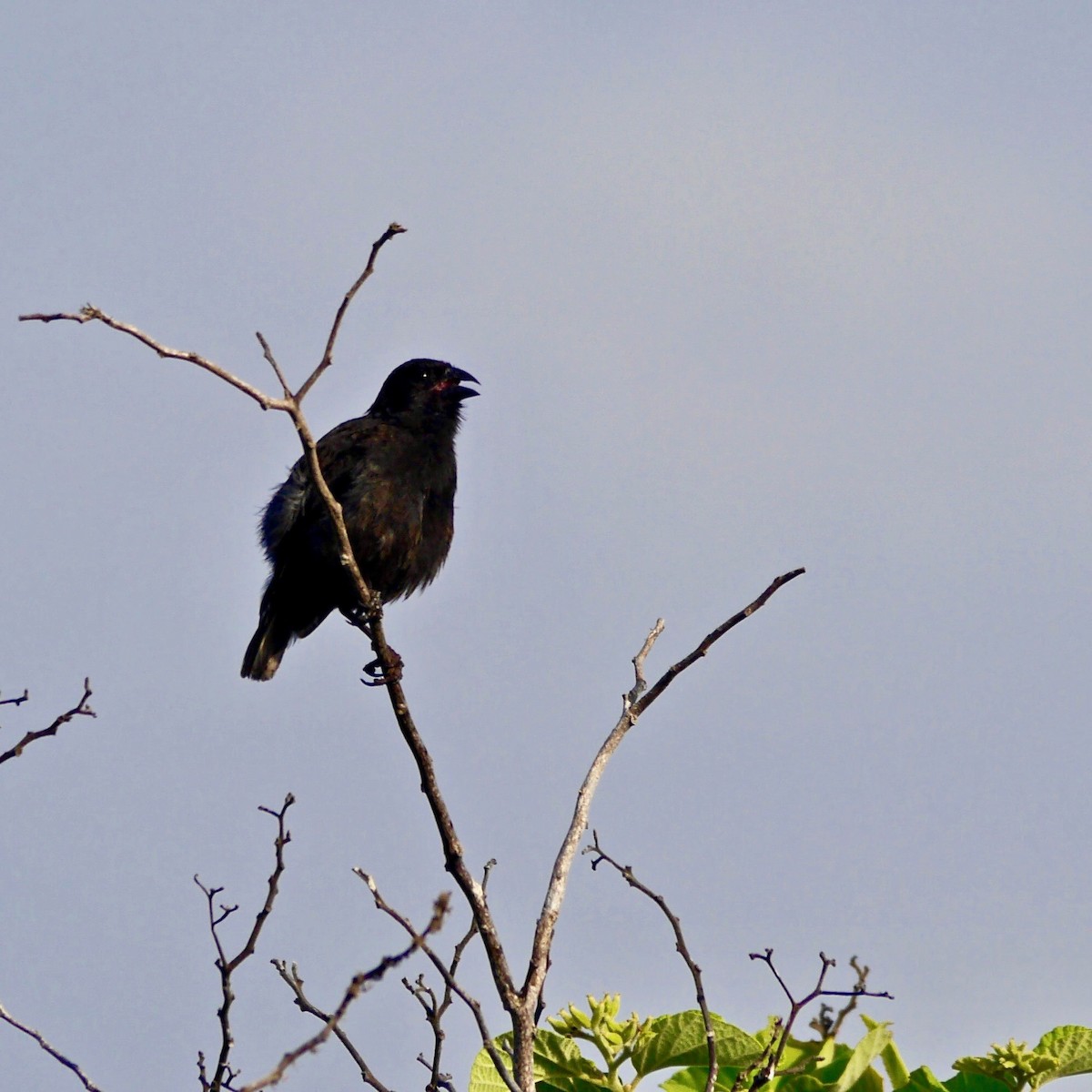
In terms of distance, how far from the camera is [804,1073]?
3107 millimetres

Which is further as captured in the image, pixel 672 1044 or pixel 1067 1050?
pixel 672 1044

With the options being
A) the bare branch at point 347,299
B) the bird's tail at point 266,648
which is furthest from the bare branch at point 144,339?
the bird's tail at point 266,648

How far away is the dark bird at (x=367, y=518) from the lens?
22.6 feet

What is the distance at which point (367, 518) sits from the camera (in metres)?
6.82

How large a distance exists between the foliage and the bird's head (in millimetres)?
4725

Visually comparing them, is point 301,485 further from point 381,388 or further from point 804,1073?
point 804,1073

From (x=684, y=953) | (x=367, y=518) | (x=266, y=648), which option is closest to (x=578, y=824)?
(x=684, y=953)

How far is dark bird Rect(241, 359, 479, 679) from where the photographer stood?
6.88 metres

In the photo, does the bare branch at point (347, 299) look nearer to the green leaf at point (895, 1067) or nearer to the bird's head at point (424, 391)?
the green leaf at point (895, 1067)

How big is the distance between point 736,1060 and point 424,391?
16.3 feet

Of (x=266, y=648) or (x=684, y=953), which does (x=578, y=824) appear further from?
(x=266, y=648)

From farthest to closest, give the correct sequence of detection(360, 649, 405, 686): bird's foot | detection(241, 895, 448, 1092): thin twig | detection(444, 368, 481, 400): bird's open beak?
detection(444, 368, 481, 400): bird's open beak, detection(360, 649, 405, 686): bird's foot, detection(241, 895, 448, 1092): thin twig

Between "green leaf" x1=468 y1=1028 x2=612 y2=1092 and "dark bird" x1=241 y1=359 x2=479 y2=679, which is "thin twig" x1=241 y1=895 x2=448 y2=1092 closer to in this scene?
"green leaf" x1=468 y1=1028 x2=612 y2=1092

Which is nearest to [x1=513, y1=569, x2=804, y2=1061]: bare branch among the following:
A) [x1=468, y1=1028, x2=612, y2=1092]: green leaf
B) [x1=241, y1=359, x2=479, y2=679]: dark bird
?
[x1=468, y1=1028, x2=612, y2=1092]: green leaf
